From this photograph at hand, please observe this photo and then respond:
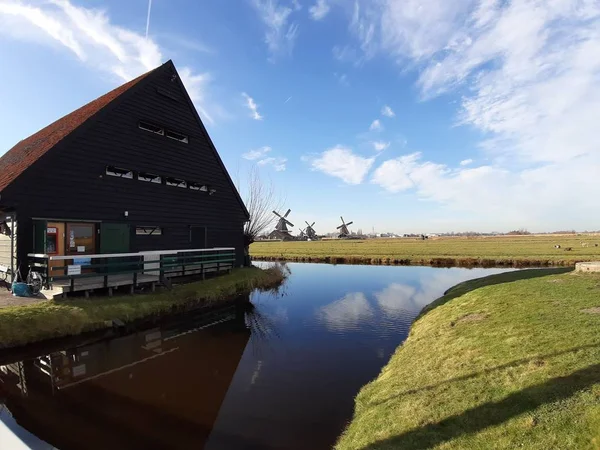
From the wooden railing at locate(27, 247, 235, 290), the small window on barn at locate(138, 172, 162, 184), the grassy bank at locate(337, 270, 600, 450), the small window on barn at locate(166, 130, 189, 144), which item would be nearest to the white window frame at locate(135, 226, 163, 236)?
the wooden railing at locate(27, 247, 235, 290)

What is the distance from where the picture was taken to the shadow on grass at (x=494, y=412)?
4133 millimetres

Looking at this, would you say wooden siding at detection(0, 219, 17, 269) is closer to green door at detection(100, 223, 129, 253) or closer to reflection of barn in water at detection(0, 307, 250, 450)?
green door at detection(100, 223, 129, 253)

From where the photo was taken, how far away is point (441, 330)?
8.83m

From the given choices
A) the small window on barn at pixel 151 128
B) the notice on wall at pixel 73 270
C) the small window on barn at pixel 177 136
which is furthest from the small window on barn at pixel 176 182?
the notice on wall at pixel 73 270

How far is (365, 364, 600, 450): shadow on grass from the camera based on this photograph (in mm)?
4133

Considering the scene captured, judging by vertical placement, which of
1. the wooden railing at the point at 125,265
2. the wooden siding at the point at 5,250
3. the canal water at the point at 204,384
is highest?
the wooden siding at the point at 5,250

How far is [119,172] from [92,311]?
7254mm

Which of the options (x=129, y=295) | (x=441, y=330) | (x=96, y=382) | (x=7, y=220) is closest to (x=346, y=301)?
(x=441, y=330)

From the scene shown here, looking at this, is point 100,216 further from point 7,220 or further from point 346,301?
point 346,301

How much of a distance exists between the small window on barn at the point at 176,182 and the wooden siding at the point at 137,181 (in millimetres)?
243

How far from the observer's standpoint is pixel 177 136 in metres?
18.8

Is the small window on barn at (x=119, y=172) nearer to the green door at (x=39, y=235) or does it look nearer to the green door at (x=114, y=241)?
the green door at (x=114, y=241)

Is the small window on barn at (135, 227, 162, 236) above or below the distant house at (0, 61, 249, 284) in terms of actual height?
below

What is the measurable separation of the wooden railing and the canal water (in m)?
2.81
